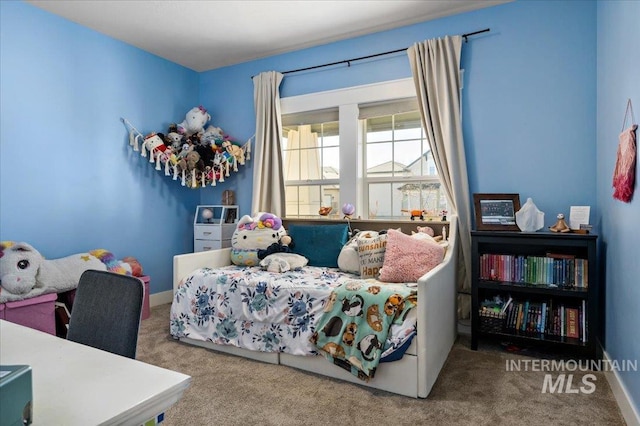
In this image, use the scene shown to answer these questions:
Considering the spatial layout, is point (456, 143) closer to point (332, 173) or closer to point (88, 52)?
point (332, 173)

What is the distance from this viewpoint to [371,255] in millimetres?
2604

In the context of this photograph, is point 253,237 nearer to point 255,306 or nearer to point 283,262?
point 283,262

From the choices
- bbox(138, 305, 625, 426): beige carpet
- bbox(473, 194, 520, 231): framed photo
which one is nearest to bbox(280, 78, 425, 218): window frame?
bbox(473, 194, 520, 231): framed photo

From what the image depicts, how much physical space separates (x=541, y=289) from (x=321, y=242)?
1.59m

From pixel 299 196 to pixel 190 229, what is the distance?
4.45 feet

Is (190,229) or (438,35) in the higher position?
(438,35)

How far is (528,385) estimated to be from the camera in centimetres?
209

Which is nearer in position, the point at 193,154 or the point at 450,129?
the point at 450,129

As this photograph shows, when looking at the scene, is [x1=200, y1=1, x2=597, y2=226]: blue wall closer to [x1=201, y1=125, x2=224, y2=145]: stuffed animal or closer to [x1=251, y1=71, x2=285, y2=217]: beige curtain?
[x1=251, y1=71, x2=285, y2=217]: beige curtain

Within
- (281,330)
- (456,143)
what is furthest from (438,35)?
(281,330)

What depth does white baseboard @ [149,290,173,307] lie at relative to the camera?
374cm

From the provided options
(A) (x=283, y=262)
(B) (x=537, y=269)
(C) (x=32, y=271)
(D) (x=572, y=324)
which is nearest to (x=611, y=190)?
(B) (x=537, y=269)

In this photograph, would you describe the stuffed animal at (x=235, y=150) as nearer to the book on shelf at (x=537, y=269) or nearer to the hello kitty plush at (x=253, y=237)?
the hello kitty plush at (x=253, y=237)

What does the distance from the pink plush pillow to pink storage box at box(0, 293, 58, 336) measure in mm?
2308
